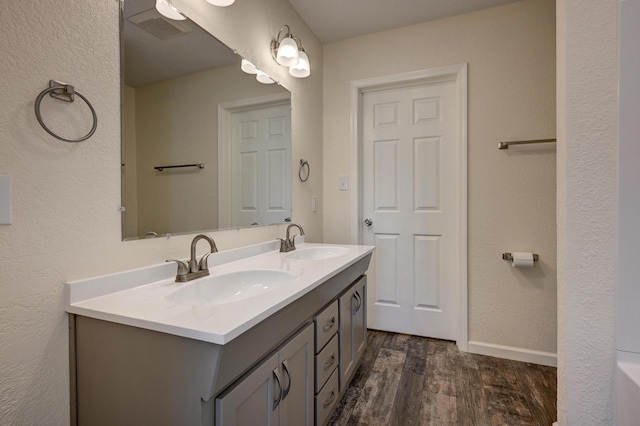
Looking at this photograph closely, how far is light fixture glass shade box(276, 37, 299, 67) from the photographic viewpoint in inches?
67.3

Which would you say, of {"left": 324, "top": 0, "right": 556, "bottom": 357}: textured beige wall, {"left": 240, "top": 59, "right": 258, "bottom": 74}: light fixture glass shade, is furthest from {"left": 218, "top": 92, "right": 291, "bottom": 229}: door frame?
{"left": 324, "top": 0, "right": 556, "bottom": 357}: textured beige wall

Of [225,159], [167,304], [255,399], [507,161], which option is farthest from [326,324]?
[507,161]

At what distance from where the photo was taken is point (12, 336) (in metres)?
0.70

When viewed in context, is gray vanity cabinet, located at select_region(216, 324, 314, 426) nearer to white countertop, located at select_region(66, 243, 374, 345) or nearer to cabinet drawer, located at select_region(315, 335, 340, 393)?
cabinet drawer, located at select_region(315, 335, 340, 393)

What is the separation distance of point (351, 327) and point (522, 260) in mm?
1223

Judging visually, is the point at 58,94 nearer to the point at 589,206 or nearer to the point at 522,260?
the point at 589,206

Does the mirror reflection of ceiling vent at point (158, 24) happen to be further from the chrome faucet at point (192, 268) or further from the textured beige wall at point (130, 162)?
the chrome faucet at point (192, 268)

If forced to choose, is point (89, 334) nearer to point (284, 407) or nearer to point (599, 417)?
point (284, 407)

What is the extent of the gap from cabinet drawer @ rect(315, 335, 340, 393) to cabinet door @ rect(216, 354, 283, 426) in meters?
0.31

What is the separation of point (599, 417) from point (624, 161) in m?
0.83

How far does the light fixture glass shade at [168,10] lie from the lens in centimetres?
108

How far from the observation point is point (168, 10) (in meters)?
1.11

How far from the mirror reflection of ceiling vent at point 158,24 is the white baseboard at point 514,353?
8.22ft

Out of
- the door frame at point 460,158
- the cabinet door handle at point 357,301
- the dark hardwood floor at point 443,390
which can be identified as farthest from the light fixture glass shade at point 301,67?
the dark hardwood floor at point 443,390
